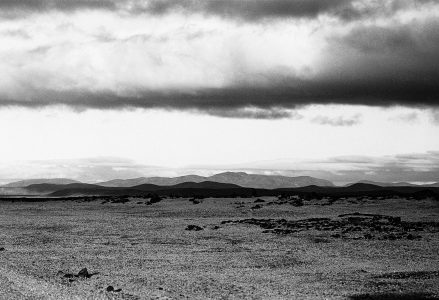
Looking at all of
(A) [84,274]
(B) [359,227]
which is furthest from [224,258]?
(B) [359,227]

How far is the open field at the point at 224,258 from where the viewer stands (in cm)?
1659

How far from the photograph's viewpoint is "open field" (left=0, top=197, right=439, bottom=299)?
16594mm

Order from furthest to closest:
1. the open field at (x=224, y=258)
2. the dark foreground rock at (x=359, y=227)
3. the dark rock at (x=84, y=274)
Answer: the dark foreground rock at (x=359, y=227), the dark rock at (x=84, y=274), the open field at (x=224, y=258)

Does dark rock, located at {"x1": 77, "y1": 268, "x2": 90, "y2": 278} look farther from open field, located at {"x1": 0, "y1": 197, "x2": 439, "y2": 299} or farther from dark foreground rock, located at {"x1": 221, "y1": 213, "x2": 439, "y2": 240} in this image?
dark foreground rock, located at {"x1": 221, "y1": 213, "x2": 439, "y2": 240}

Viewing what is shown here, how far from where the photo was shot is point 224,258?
78.2ft

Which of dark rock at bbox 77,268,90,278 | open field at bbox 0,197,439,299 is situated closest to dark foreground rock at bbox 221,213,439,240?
open field at bbox 0,197,439,299

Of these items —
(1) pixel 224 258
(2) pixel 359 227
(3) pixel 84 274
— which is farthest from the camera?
(2) pixel 359 227

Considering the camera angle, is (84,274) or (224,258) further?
(224,258)

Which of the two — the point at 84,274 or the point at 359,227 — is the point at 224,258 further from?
the point at 359,227

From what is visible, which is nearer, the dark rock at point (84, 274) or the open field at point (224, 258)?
the open field at point (224, 258)

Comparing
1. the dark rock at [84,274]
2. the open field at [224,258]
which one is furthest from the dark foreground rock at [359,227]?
the dark rock at [84,274]

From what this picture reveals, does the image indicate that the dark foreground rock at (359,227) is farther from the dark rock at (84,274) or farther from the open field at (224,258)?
the dark rock at (84,274)

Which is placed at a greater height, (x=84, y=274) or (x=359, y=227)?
(x=359, y=227)

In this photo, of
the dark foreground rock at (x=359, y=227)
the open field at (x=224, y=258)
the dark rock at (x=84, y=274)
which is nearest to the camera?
the open field at (x=224, y=258)
